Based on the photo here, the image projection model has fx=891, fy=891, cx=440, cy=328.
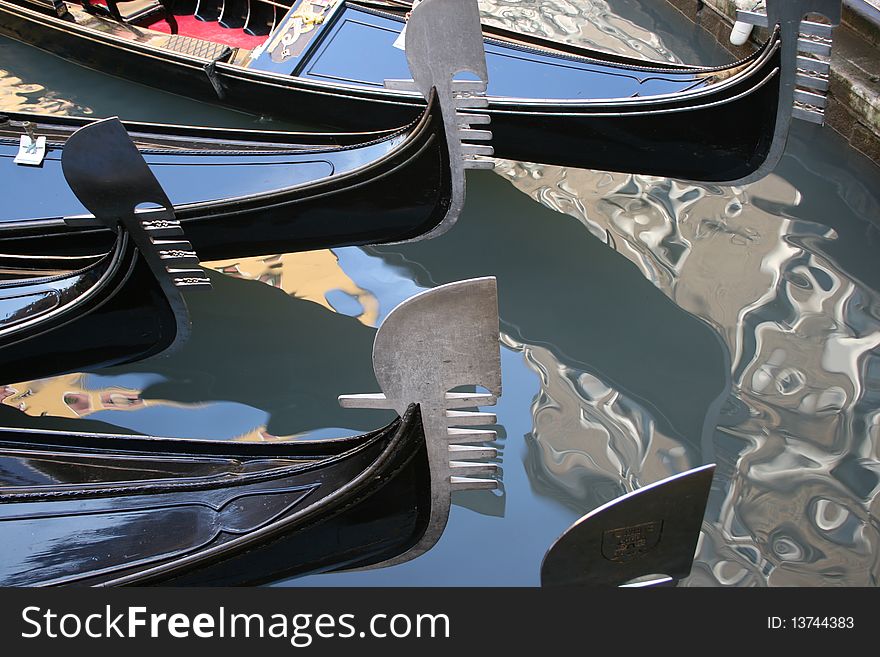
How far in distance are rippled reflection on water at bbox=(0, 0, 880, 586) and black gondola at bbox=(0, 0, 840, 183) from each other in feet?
0.91

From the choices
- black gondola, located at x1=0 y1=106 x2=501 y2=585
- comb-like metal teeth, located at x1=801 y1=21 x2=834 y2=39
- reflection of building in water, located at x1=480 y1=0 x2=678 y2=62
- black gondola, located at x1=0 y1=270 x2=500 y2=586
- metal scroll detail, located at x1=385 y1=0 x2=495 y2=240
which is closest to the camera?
black gondola, located at x1=0 y1=106 x2=501 y2=585

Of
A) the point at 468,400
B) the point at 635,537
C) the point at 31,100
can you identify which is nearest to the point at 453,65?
the point at 468,400

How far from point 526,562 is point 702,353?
0.75 m

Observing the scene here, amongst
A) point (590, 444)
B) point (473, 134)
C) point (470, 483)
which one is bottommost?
point (590, 444)

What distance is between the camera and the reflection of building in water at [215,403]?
2.13 meters

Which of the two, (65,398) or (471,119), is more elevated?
(471,119)

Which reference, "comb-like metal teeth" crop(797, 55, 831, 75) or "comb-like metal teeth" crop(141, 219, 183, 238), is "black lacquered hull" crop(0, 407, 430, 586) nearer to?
"comb-like metal teeth" crop(141, 219, 183, 238)

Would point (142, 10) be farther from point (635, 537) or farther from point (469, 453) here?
point (635, 537)

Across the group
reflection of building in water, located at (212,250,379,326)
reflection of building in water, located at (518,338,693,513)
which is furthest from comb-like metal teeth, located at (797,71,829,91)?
reflection of building in water, located at (212,250,379,326)

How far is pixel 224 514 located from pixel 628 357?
1.13 meters

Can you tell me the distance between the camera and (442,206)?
220 centimetres

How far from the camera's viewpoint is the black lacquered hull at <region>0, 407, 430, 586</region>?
1408mm

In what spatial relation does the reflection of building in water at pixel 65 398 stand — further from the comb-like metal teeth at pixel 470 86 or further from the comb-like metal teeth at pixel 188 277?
the comb-like metal teeth at pixel 470 86

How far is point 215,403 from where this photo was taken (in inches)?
84.6
